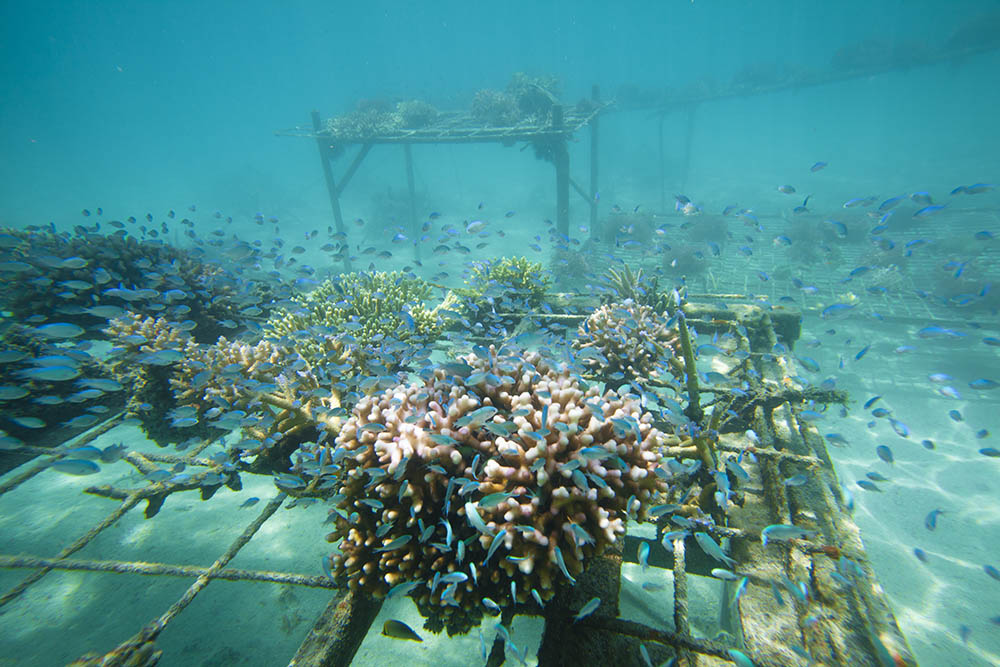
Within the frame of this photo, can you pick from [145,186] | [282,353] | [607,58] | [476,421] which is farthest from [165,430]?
[607,58]

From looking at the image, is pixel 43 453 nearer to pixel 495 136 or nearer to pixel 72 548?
pixel 72 548

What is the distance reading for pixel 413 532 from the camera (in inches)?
110

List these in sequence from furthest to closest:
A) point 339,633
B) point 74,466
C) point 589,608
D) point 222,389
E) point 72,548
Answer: point 222,389 → point 74,466 → point 72,548 → point 339,633 → point 589,608

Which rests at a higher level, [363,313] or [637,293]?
[637,293]

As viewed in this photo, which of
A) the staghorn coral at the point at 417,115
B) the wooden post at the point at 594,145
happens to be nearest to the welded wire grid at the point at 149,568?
the wooden post at the point at 594,145

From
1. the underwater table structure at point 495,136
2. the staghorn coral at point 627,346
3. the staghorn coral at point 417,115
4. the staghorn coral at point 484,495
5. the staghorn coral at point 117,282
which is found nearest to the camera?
the staghorn coral at point 484,495

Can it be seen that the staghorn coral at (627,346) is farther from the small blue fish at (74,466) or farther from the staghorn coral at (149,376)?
the staghorn coral at (149,376)

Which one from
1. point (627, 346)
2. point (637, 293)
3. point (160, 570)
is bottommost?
point (160, 570)

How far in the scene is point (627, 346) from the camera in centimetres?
520

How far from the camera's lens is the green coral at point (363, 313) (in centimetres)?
636

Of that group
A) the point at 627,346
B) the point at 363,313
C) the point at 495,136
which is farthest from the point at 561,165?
the point at 627,346

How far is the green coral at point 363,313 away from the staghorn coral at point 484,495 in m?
2.95

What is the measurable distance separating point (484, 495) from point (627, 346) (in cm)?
317

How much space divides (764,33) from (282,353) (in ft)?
606
